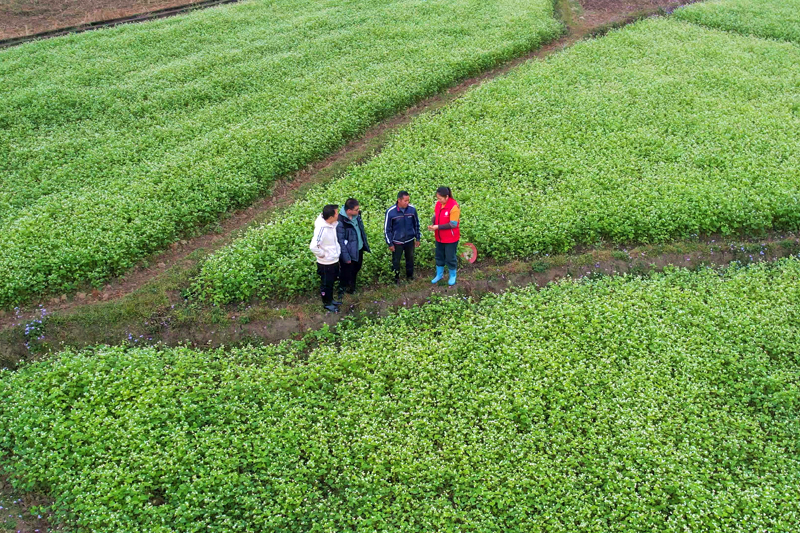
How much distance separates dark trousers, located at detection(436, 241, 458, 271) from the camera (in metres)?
11.2

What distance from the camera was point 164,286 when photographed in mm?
11984

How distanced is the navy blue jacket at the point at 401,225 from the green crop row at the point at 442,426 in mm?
1477

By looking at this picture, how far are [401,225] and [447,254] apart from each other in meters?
1.19

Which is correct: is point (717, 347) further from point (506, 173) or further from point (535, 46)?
point (535, 46)

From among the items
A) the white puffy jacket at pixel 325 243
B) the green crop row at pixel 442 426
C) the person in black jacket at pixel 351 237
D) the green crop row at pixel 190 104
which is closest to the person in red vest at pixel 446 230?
the green crop row at pixel 442 426

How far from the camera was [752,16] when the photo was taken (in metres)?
27.5

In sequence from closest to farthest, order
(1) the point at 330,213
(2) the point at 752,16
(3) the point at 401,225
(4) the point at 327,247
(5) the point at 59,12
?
(1) the point at 330,213
(4) the point at 327,247
(3) the point at 401,225
(2) the point at 752,16
(5) the point at 59,12

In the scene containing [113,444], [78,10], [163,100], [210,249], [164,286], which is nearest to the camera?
[113,444]

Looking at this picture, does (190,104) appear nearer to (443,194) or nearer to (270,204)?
(270,204)

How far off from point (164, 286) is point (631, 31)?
939 inches

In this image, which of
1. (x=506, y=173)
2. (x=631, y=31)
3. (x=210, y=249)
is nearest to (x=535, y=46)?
(x=631, y=31)

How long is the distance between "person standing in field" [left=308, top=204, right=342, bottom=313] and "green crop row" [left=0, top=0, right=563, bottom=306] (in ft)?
16.2

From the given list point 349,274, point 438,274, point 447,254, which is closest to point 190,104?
point 349,274

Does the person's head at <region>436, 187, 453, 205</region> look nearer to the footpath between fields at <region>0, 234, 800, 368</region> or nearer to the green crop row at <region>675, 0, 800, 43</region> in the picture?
the footpath between fields at <region>0, 234, 800, 368</region>
